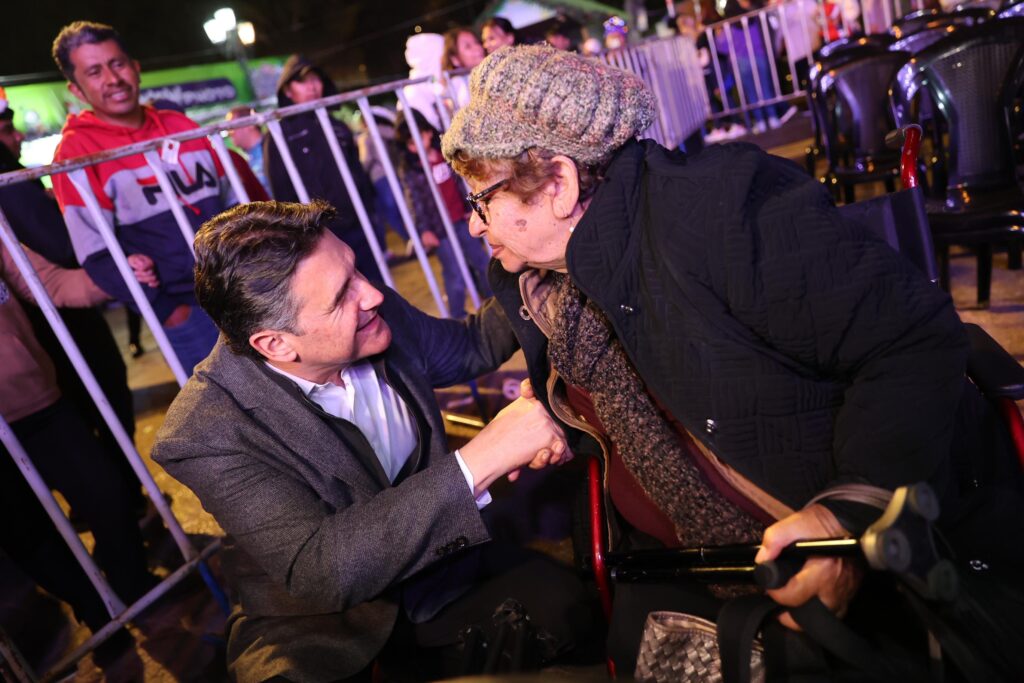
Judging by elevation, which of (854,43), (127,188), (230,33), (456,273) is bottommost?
(456,273)

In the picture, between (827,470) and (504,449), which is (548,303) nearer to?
(504,449)

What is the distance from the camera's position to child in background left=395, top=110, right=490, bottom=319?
4.72 m

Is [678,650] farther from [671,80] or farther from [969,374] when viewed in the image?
[671,80]

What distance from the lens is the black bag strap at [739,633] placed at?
3.71 ft

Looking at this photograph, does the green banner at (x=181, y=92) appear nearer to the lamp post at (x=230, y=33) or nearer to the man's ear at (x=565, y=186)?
the lamp post at (x=230, y=33)

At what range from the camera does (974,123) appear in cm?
321

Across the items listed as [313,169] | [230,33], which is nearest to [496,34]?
[313,169]

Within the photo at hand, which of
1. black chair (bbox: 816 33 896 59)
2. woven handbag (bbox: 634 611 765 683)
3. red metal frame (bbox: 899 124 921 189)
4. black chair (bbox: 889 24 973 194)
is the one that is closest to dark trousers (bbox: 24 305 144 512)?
woven handbag (bbox: 634 611 765 683)

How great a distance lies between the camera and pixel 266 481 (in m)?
1.66

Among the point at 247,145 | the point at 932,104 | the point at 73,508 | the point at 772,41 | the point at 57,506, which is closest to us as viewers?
the point at 57,506

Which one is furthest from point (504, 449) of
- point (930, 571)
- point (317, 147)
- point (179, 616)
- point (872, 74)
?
point (872, 74)

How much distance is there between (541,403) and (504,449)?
166mm

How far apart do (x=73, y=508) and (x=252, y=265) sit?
1896 mm

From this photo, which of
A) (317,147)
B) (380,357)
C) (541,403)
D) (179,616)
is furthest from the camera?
(317,147)
